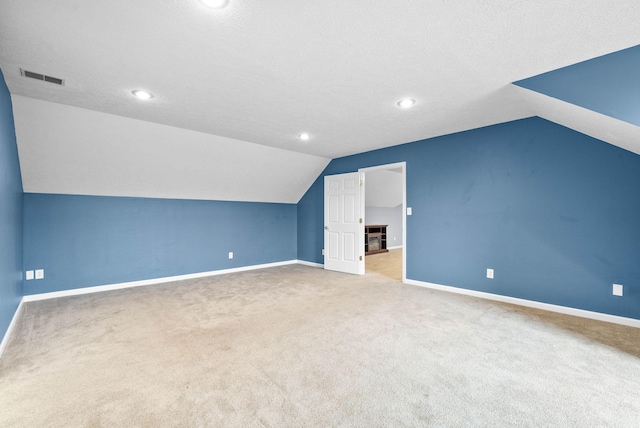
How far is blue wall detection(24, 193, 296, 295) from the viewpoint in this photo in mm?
3875

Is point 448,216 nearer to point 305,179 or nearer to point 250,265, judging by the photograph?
point 305,179

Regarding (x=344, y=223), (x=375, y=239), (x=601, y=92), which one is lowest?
(x=375, y=239)

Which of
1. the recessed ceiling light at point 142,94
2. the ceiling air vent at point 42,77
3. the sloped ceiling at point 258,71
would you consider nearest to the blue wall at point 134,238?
the sloped ceiling at point 258,71

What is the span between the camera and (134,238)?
455 cm

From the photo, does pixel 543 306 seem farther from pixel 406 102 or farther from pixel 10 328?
pixel 10 328

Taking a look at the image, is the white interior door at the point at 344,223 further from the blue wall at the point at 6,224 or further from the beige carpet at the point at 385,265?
the blue wall at the point at 6,224

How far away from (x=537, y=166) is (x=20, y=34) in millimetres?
4849

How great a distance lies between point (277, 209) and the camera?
21.1 feet

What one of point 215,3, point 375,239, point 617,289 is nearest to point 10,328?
point 215,3

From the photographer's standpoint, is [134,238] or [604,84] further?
[134,238]

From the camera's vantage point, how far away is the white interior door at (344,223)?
5.31 meters

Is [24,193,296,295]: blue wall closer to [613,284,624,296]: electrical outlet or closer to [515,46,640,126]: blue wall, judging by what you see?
[515,46,640,126]: blue wall

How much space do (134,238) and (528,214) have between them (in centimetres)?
558

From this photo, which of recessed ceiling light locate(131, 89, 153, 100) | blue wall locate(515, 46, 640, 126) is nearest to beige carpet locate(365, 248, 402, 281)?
blue wall locate(515, 46, 640, 126)
